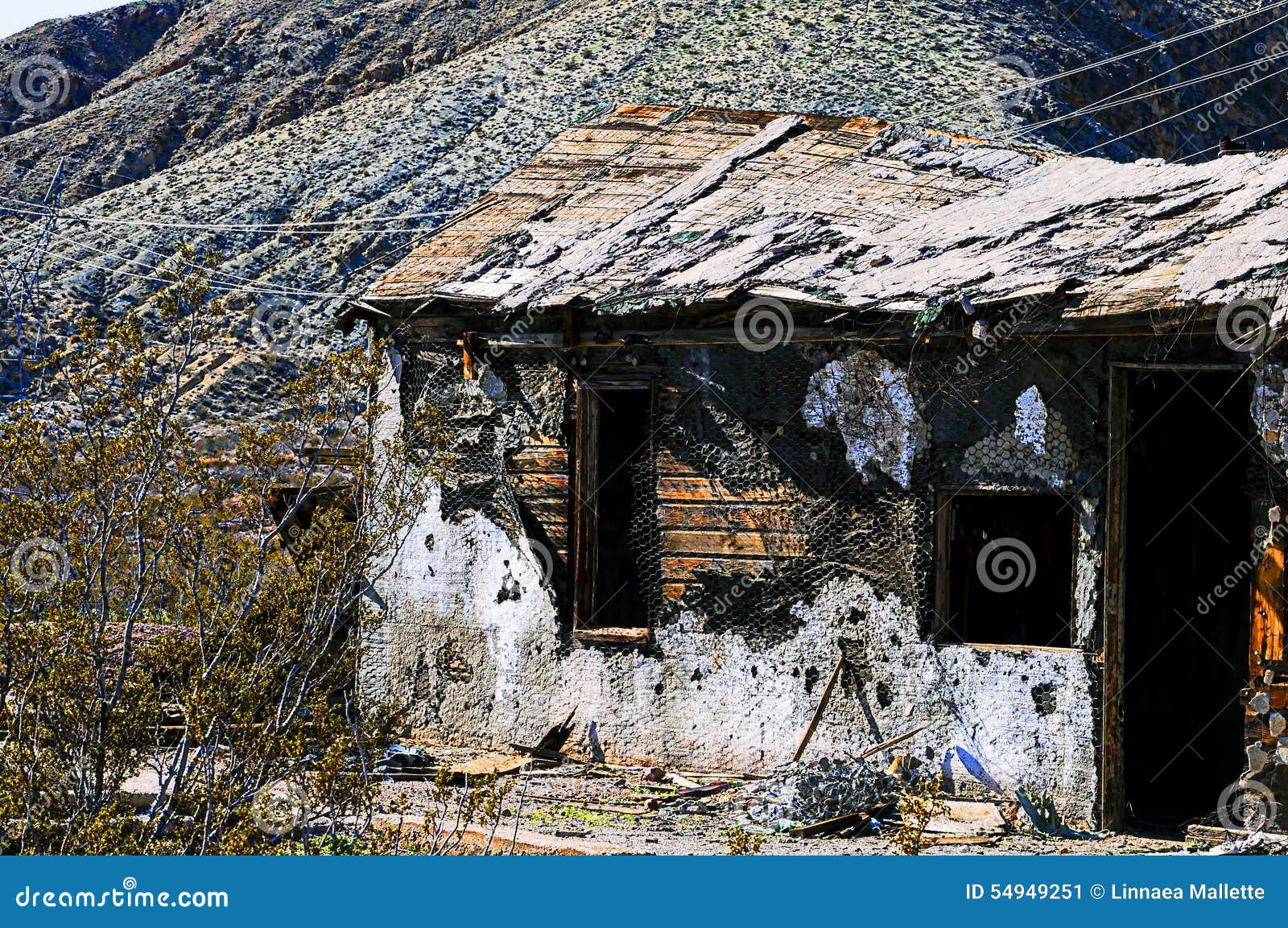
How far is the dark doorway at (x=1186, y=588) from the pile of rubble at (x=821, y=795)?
2.10 meters

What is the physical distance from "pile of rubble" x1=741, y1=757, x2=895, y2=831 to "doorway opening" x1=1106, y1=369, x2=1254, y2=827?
2.05m

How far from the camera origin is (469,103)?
126 feet

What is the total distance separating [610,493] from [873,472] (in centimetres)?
284

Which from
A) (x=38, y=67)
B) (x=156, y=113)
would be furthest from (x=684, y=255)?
(x=38, y=67)

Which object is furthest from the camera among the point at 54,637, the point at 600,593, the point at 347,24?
the point at 347,24

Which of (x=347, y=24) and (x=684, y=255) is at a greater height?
(x=347, y=24)

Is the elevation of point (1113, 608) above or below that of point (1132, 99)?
below

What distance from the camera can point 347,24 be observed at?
52.0 meters

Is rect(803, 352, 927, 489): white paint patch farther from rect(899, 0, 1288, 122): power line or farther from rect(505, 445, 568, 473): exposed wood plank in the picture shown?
rect(899, 0, 1288, 122): power line

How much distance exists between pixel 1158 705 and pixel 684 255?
4.46 m

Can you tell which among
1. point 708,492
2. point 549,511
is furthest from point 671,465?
point 549,511

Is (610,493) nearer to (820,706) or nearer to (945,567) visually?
(820,706)

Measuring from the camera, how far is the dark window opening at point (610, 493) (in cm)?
1109

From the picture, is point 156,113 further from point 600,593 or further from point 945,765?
point 945,765
